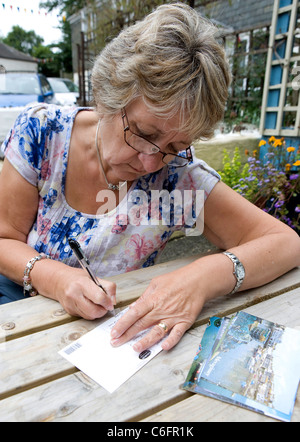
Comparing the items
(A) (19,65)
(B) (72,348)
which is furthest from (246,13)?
(A) (19,65)

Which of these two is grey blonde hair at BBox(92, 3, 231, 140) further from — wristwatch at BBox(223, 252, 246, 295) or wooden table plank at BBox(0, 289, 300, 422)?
wooden table plank at BBox(0, 289, 300, 422)

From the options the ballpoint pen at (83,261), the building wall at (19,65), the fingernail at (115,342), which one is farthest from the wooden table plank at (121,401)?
the building wall at (19,65)

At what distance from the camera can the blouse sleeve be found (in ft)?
4.08

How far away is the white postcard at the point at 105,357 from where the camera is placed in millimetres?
750

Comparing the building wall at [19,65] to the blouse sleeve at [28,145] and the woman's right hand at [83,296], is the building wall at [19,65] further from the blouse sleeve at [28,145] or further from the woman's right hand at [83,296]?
→ the woman's right hand at [83,296]

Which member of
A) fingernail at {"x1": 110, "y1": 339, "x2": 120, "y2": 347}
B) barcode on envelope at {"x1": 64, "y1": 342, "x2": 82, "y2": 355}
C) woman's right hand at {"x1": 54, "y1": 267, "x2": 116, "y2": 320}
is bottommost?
barcode on envelope at {"x1": 64, "y1": 342, "x2": 82, "y2": 355}

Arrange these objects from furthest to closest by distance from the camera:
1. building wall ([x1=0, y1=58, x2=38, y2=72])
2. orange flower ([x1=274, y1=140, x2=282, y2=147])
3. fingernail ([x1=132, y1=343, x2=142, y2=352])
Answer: building wall ([x1=0, y1=58, x2=38, y2=72]) < orange flower ([x1=274, y1=140, x2=282, y2=147]) < fingernail ([x1=132, y1=343, x2=142, y2=352])

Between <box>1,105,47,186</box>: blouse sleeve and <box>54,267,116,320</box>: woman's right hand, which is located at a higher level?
<box>1,105,47,186</box>: blouse sleeve

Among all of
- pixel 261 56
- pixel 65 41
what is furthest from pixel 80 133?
pixel 65 41

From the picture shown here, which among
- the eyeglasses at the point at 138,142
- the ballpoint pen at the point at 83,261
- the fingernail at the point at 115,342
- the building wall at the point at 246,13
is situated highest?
the building wall at the point at 246,13

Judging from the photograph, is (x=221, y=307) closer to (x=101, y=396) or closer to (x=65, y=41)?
(x=101, y=396)

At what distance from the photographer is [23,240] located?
1.32 m

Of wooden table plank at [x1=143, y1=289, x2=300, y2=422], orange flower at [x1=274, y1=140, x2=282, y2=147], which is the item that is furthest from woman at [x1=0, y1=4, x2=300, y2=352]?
orange flower at [x1=274, y1=140, x2=282, y2=147]

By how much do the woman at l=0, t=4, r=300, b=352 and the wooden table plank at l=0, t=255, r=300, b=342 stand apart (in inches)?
1.3
